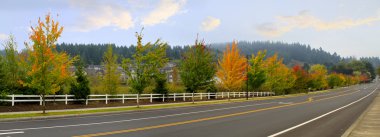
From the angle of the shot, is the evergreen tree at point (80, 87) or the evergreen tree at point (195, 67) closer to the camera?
the evergreen tree at point (80, 87)

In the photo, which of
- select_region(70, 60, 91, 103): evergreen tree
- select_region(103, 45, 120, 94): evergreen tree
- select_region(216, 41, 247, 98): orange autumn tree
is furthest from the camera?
select_region(216, 41, 247, 98): orange autumn tree

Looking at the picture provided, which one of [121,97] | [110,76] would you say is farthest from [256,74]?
[121,97]

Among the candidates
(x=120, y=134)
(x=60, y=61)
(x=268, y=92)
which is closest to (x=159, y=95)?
(x=60, y=61)

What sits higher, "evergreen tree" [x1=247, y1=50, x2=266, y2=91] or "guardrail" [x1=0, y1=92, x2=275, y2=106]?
"evergreen tree" [x1=247, y1=50, x2=266, y2=91]

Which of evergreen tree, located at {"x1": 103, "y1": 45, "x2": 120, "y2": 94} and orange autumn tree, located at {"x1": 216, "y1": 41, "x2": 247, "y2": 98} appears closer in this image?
evergreen tree, located at {"x1": 103, "y1": 45, "x2": 120, "y2": 94}

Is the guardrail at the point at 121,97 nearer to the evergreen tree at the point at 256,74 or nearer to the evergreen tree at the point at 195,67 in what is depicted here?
the evergreen tree at the point at 195,67

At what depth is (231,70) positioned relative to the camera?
162 feet

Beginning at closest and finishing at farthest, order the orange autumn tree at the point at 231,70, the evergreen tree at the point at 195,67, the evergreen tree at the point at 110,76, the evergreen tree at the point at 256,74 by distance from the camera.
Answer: the evergreen tree at the point at 110,76, the evergreen tree at the point at 195,67, the orange autumn tree at the point at 231,70, the evergreen tree at the point at 256,74

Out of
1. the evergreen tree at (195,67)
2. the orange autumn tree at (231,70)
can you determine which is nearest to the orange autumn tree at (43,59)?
the evergreen tree at (195,67)

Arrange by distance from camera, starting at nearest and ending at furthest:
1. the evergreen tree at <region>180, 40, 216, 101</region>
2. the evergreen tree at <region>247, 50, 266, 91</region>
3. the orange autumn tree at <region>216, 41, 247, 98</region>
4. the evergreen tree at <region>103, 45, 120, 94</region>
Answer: the evergreen tree at <region>103, 45, 120, 94</region>, the evergreen tree at <region>180, 40, 216, 101</region>, the orange autumn tree at <region>216, 41, 247, 98</region>, the evergreen tree at <region>247, 50, 266, 91</region>

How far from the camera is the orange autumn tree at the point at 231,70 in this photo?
49625mm

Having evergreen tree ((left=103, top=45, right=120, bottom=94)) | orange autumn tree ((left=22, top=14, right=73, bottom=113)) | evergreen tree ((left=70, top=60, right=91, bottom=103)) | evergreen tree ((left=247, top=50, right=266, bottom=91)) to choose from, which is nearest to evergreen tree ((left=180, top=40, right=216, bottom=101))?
evergreen tree ((left=103, top=45, right=120, bottom=94))

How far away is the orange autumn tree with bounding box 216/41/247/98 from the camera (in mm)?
49625

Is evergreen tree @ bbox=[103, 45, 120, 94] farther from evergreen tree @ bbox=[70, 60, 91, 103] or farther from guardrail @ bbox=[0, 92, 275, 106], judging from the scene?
evergreen tree @ bbox=[70, 60, 91, 103]
